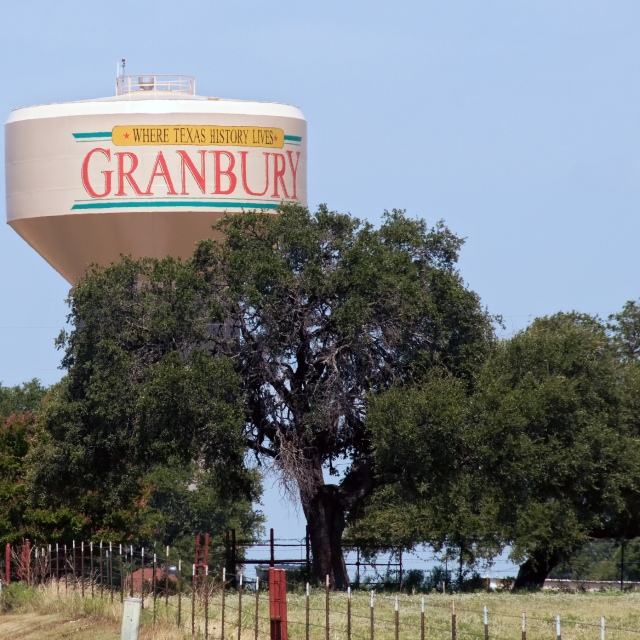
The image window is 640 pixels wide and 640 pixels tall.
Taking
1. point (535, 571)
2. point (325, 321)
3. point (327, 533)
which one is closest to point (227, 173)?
point (325, 321)

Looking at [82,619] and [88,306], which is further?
[88,306]

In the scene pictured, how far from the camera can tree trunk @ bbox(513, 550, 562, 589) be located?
36219 mm

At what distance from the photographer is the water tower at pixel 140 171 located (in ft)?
130

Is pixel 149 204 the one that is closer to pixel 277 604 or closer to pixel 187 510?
pixel 277 604

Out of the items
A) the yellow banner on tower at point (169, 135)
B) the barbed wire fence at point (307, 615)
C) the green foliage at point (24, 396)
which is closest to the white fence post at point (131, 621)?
the barbed wire fence at point (307, 615)

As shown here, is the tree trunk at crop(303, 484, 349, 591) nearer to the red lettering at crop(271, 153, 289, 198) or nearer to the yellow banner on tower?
the red lettering at crop(271, 153, 289, 198)

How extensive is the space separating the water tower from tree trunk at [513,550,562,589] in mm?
13156

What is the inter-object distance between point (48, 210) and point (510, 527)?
1811cm

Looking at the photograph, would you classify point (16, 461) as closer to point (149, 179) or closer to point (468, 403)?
point (149, 179)

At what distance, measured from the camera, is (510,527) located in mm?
30719

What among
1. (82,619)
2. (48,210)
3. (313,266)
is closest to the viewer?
(82,619)

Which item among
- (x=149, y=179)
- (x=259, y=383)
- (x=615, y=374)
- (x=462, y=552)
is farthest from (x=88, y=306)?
(x=615, y=374)

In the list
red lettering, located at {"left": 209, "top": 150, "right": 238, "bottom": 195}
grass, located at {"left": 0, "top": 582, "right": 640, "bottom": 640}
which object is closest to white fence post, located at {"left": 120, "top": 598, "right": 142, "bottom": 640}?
grass, located at {"left": 0, "top": 582, "right": 640, "bottom": 640}

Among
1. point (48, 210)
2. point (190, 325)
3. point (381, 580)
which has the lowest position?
point (381, 580)
